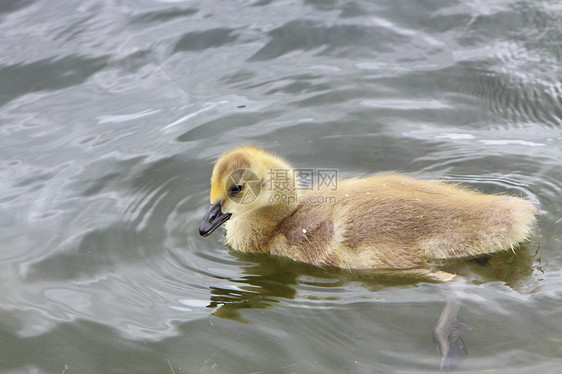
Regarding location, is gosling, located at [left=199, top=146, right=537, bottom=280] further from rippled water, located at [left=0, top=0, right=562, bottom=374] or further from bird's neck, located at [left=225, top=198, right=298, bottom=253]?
rippled water, located at [left=0, top=0, right=562, bottom=374]

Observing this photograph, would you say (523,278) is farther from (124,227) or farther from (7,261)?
(7,261)

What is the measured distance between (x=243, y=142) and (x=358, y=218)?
176 centimetres

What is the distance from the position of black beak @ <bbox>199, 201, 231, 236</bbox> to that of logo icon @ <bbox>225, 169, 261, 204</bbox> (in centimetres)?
11

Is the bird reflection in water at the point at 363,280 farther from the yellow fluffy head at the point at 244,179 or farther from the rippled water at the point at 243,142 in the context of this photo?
the yellow fluffy head at the point at 244,179

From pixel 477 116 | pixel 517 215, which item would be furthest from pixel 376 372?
pixel 477 116

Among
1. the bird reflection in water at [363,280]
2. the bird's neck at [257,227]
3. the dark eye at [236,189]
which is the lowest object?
the bird reflection in water at [363,280]

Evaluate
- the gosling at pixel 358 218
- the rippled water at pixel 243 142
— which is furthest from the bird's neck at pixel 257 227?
the rippled water at pixel 243 142

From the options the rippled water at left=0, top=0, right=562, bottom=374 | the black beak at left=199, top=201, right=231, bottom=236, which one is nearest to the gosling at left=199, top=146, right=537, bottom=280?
the black beak at left=199, top=201, right=231, bottom=236

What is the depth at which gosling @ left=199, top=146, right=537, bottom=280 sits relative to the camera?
3.74 metres

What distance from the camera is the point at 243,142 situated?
5.33m

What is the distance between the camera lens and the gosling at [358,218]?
374 centimetres

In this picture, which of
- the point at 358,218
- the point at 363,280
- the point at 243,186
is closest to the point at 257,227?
the point at 243,186

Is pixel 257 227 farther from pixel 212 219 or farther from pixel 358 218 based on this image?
pixel 358 218

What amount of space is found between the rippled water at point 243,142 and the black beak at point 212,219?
9.6 inches
